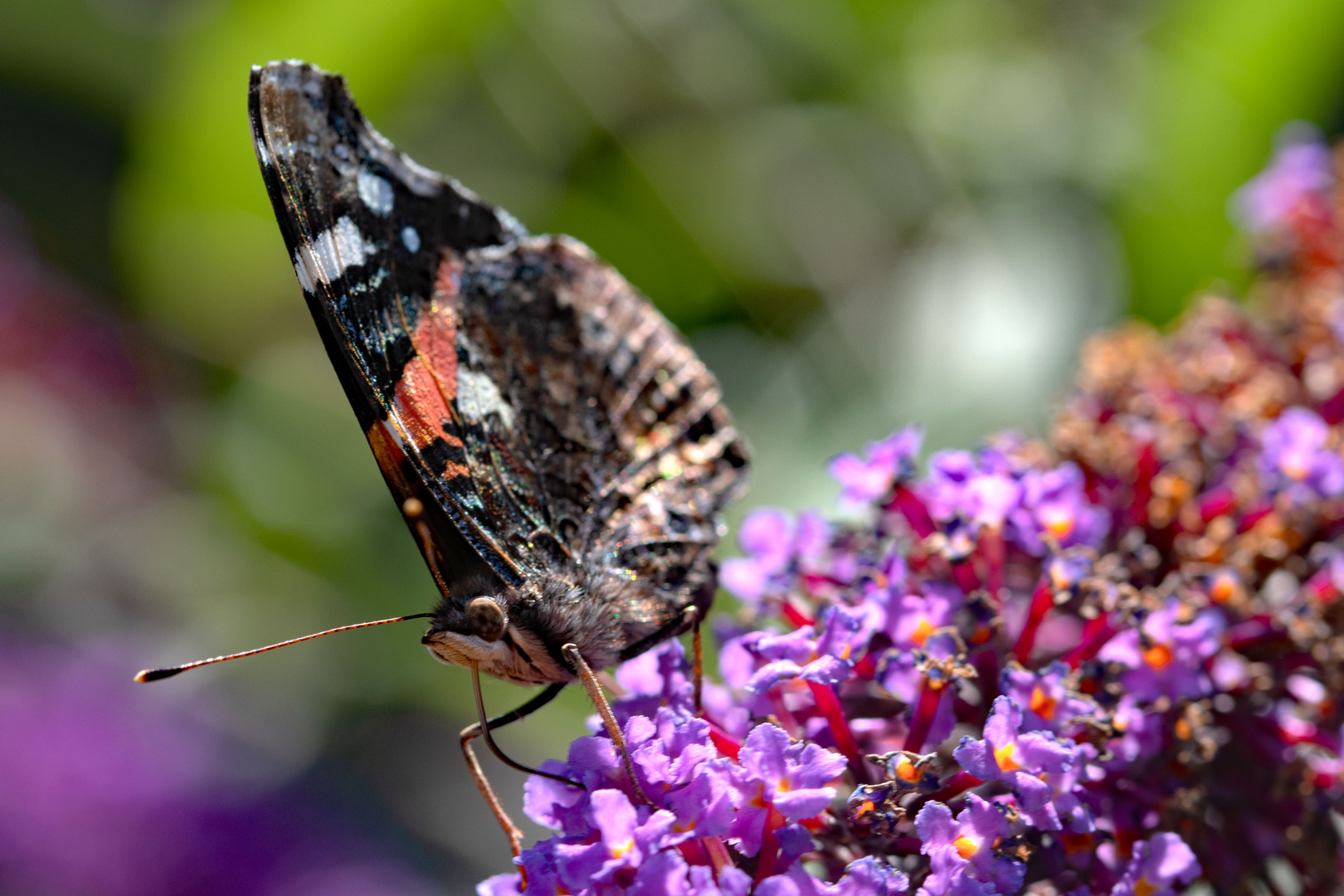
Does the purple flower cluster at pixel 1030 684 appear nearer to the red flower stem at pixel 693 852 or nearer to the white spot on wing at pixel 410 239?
the red flower stem at pixel 693 852

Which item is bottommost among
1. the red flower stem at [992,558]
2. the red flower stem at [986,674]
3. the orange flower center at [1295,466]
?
the red flower stem at [986,674]

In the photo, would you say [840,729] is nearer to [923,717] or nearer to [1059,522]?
[923,717]

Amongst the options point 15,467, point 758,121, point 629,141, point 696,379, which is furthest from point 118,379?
point 696,379

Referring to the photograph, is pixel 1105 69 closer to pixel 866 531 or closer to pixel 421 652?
pixel 866 531

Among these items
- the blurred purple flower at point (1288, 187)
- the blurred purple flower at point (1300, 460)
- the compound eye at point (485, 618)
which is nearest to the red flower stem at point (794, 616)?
the compound eye at point (485, 618)

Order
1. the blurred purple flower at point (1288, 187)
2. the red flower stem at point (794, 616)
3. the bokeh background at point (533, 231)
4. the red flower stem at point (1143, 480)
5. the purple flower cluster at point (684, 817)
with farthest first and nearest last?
the bokeh background at point (533, 231), the blurred purple flower at point (1288, 187), the red flower stem at point (1143, 480), the red flower stem at point (794, 616), the purple flower cluster at point (684, 817)

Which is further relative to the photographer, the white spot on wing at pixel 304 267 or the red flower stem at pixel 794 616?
the red flower stem at pixel 794 616

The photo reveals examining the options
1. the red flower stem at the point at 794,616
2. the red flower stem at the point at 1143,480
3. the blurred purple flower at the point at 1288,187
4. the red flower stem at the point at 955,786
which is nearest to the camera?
the red flower stem at the point at 955,786
